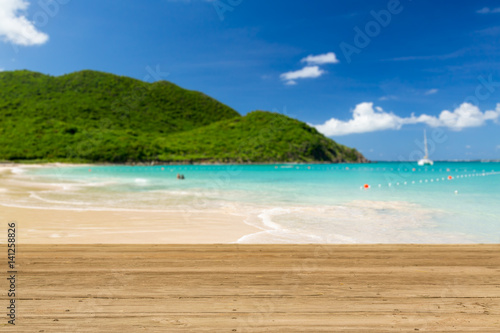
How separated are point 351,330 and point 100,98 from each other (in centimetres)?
15863

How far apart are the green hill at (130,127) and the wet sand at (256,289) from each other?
323 feet

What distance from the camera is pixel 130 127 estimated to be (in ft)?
460

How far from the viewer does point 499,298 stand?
13.0ft

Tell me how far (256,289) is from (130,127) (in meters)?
145

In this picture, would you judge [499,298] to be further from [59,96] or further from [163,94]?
[163,94]

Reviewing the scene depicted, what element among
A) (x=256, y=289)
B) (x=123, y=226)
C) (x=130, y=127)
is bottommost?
(x=123, y=226)

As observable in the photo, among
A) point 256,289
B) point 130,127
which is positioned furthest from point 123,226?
point 130,127

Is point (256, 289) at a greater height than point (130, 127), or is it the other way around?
point (130, 127)

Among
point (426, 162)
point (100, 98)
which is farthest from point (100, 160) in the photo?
point (426, 162)

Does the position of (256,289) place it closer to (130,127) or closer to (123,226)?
(123,226)

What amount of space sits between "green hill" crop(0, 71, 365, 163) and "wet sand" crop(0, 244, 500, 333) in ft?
323

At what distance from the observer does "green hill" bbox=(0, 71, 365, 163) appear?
10306 cm

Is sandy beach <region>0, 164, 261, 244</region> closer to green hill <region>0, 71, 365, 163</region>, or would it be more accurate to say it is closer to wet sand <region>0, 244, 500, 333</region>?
wet sand <region>0, 244, 500, 333</region>

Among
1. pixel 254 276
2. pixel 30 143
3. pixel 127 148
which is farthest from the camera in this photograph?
pixel 127 148
